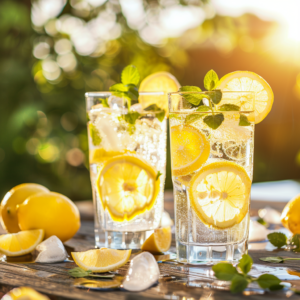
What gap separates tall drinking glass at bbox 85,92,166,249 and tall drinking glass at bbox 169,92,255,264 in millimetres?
272

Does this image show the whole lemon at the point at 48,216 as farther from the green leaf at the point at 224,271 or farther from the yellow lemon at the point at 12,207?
the green leaf at the point at 224,271

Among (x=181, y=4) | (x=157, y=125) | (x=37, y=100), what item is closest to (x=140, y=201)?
(x=157, y=125)

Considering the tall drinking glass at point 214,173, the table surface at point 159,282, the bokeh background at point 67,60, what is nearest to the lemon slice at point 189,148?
the tall drinking glass at point 214,173

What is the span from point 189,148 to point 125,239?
49 centimetres

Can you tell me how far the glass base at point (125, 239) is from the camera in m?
1.66

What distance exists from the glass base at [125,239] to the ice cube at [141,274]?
1.43ft

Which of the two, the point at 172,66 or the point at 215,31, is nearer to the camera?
the point at 215,31

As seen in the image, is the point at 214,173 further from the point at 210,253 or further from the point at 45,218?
the point at 45,218

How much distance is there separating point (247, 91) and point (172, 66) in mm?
4647

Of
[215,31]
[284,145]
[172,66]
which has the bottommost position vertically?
[284,145]

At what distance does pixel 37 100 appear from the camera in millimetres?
4883

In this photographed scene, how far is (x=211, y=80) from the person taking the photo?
142cm

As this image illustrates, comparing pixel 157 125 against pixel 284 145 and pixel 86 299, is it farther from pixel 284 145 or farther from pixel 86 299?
pixel 284 145

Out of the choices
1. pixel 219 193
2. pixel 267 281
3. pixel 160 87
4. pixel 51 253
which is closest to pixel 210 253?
pixel 219 193
